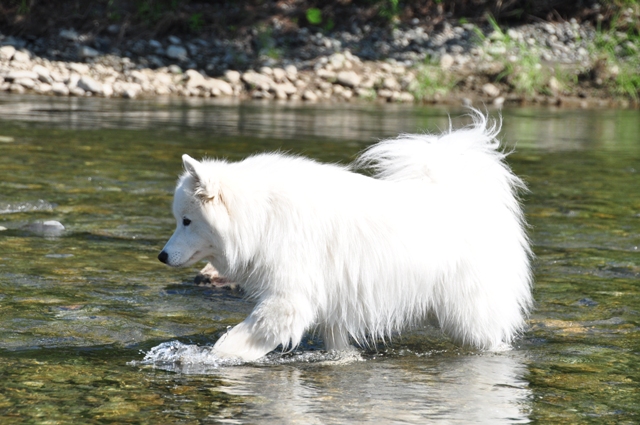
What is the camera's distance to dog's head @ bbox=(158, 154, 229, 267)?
4.52 m

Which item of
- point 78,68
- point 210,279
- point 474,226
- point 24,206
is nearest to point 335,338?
point 474,226

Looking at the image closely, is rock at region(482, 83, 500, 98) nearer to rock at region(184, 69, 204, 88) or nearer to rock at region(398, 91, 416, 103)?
rock at region(398, 91, 416, 103)

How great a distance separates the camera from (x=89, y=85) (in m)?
20.9

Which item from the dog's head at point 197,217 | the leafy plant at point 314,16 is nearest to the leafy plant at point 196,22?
the leafy plant at point 314,16

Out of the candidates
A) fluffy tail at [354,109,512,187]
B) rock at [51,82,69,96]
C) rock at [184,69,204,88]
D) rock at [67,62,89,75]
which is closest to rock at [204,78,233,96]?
rock at [184,69,204,88]

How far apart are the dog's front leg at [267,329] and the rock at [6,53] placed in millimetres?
19030

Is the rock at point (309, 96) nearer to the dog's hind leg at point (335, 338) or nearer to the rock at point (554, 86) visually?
the rock at point (554, 86)

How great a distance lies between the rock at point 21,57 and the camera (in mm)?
21875

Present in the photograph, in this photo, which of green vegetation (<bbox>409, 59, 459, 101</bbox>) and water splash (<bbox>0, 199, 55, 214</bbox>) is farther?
green vegetation (<bbox>409, 59, 459, 101</bbox>)

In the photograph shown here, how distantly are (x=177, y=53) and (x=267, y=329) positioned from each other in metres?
19.8

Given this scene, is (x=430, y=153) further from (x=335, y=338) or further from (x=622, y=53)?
(x=622, y=53)

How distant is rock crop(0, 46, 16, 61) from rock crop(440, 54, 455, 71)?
10184 mm

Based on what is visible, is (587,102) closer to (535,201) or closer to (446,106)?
(446,106)

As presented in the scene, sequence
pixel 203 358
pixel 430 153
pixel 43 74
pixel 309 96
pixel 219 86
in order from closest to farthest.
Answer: pixel 203 358, pixel 430 153, pixel 43 74, pixel 309 96, pixel 219 86
